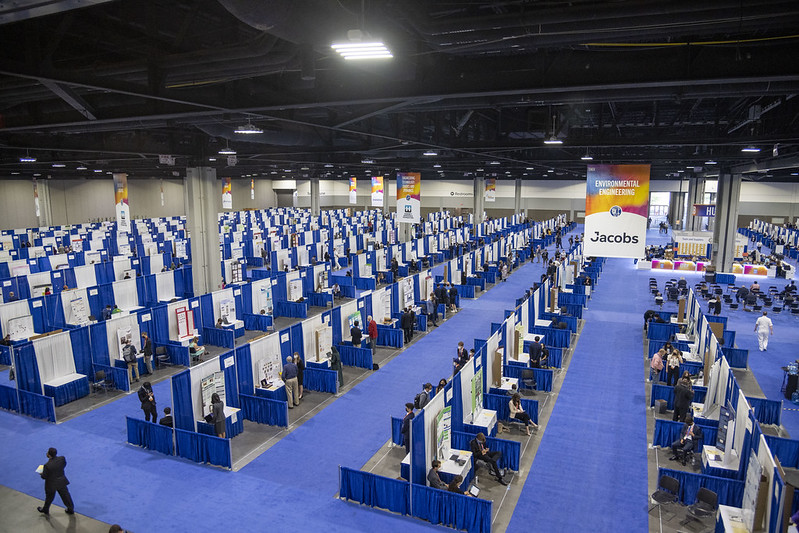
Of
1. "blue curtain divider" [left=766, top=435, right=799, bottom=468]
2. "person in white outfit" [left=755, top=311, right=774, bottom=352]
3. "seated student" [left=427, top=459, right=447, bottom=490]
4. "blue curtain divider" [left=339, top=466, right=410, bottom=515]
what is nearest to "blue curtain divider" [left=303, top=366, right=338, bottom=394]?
"blue curtain divider" [left=339, top=466, right=410, bottom=515]

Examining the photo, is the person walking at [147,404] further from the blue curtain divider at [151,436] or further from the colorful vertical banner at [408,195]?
the colorful vertical banner at [408,195]

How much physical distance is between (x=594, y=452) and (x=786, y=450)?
12.3 ft

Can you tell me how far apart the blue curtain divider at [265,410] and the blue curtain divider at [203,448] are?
1.94 meters

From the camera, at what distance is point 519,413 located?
496 inches

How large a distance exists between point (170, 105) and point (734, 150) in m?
19.8

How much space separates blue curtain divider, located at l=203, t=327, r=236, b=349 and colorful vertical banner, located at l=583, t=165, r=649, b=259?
12.5 meters

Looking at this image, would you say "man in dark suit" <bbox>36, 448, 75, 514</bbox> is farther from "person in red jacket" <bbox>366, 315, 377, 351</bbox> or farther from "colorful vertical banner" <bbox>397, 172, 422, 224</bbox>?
"colorful vertical banner" <bbox>397, 172, 422, 224</bbox>

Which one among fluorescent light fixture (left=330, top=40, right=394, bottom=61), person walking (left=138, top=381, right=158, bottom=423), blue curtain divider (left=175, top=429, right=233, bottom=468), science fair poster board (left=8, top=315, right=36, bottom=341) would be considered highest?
fluorescent light fixture (left=330, top=40, right=394, bottom=61)

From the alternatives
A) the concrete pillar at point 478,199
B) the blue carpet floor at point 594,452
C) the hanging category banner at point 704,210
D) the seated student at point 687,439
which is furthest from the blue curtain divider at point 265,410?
the concrete pillar at point 478,199

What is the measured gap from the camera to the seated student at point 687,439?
11.3 metres

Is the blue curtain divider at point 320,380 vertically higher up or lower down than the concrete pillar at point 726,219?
lower down

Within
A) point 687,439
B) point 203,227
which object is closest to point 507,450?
point 687,439

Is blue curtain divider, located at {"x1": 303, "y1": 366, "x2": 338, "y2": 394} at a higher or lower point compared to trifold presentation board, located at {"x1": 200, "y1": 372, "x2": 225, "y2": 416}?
lower

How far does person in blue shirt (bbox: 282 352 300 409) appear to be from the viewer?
13953 mm
